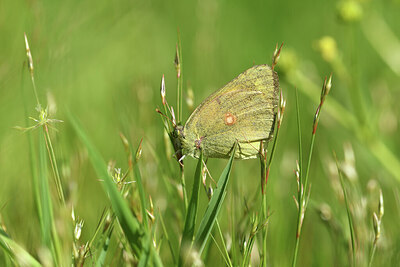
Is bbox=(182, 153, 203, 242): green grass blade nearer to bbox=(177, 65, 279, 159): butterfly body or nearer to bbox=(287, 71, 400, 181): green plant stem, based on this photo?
bbox=(177, 65, 279, 159): butterfly body

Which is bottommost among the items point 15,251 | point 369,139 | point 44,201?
point 369,139

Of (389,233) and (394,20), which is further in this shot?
(394,20)

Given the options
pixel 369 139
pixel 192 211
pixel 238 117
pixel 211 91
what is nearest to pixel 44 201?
pixel 192 211

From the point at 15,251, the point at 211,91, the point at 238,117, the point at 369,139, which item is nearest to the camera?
the point at 15,251

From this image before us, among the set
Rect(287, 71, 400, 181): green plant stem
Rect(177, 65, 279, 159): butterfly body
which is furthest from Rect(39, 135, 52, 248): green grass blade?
Rect(287, 71, 400, 181): green plant stem

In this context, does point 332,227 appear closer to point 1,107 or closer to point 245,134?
Answer: point 245,134

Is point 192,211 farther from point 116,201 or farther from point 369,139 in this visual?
point 369,139

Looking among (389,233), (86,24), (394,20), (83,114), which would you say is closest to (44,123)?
(389,233)
